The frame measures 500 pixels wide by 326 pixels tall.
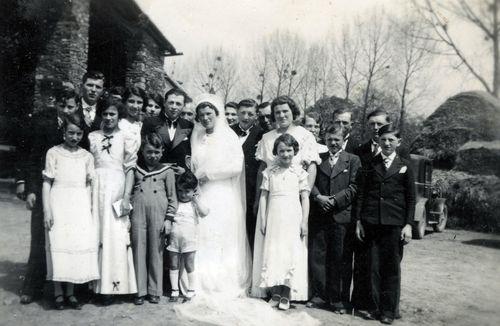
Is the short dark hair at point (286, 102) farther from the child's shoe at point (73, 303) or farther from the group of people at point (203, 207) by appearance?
the child's shoe at point (73, 303)

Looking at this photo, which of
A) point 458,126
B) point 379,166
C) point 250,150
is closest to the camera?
point 379,166

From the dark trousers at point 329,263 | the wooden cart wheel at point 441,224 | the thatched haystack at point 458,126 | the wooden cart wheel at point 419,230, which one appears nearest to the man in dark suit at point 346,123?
the dark trousers at point 329,263

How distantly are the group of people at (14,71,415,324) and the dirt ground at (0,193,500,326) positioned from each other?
0.20 m

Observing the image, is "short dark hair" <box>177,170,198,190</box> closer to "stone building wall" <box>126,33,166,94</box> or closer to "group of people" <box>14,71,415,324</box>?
"group of people" <box>14,71,415,324</box>

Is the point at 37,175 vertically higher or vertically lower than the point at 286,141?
lower

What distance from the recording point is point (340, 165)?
4.54 m

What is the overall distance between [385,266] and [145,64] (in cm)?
1199

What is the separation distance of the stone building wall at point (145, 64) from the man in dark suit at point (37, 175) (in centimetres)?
966

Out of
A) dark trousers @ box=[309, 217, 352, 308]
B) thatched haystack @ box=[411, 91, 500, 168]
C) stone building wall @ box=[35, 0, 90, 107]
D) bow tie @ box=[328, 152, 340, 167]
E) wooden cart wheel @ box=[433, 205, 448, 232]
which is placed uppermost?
stone building wall @ box=[35, 0, 90, 107]

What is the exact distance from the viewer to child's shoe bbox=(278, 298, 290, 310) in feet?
14.0

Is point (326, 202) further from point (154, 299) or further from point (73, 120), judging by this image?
point (73, 120)

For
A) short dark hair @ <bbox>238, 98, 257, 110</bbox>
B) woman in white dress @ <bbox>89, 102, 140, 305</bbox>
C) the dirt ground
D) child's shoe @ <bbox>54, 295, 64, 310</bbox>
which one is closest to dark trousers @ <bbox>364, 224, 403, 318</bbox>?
the dirt ground

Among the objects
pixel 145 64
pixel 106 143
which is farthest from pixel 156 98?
pixel 145 64

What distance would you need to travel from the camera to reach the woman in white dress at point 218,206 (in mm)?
4676
